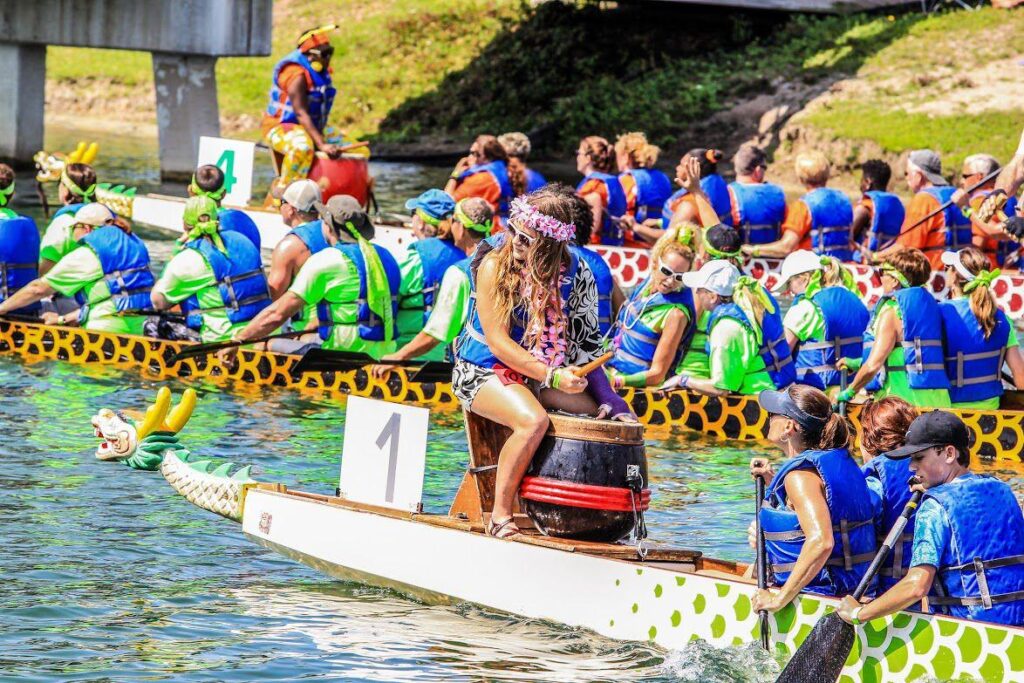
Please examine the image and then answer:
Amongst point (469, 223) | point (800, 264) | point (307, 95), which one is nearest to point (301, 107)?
point (307, 95)

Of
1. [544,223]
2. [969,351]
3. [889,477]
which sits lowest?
[889,477]

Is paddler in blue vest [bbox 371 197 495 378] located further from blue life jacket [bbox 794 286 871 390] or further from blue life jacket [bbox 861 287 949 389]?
blue life jacket [bbox 861 287 949 389]

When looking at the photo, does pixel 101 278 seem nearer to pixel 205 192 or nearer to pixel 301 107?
pixel 205 192

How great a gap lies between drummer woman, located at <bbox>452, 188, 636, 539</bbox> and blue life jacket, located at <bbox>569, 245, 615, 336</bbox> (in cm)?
381

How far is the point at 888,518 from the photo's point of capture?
727 cm

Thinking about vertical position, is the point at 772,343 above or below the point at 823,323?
below

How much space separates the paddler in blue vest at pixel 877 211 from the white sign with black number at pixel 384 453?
9437 mm

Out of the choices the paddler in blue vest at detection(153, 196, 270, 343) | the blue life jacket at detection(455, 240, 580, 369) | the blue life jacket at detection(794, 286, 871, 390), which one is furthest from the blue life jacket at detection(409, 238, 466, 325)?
the blue life jacket at detection(455, 240, 580, 369)

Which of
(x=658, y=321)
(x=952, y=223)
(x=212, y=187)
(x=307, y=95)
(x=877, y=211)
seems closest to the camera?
(x=658, y=321)

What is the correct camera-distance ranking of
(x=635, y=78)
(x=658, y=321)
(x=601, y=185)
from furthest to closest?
(x=635, y=78) → (x=601, y=185) → (x=658, y=321)

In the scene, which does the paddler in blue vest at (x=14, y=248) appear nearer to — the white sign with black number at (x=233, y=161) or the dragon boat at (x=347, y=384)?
the dragon boat at (x=347, y=384)

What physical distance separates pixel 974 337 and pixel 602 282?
2.66 meters

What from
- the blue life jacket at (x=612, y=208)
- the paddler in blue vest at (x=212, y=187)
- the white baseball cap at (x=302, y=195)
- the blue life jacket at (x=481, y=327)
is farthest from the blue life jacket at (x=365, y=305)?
the blue life jacket at (x=612, y=208)

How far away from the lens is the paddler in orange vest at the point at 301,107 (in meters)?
19.4
